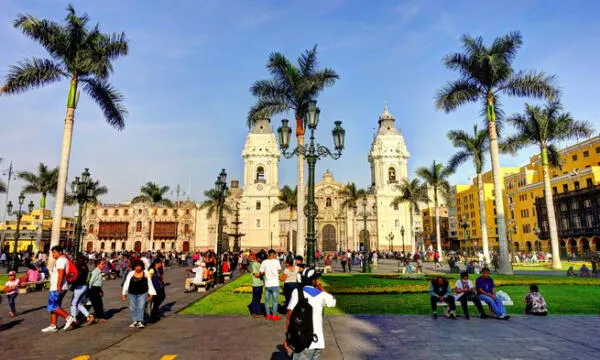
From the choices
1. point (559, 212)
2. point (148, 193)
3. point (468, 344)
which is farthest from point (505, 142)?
point (148, 193)

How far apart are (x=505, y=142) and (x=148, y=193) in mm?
41165

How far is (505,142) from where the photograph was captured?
2733 cm

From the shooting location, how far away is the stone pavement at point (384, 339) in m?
5.60

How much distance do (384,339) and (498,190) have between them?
1745 cm

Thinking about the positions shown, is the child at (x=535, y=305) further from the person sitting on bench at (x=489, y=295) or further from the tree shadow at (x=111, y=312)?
the tree shadow at (x=111, y=312)

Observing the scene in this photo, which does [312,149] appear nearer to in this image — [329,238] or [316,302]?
[316,302]

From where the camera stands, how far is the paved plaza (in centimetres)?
562

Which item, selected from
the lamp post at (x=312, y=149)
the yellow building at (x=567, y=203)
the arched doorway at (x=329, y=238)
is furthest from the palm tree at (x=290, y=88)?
the arched doorway at (x=329, y=238)

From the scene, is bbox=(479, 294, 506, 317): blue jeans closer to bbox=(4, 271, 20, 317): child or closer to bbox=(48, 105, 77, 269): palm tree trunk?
bbox=(4, 271, 20, 317): child

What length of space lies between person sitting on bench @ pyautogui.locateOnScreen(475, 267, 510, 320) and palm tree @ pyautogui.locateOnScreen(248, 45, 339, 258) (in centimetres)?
1253

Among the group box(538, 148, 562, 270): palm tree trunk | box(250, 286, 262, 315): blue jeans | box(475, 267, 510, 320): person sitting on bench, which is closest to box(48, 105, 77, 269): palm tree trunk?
box(250, 286, 262, 315): blue jeans

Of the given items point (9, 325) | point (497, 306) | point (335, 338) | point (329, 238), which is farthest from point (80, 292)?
point (329, 238)

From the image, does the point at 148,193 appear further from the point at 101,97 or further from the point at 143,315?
the point at 143,315

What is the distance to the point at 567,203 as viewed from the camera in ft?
165
